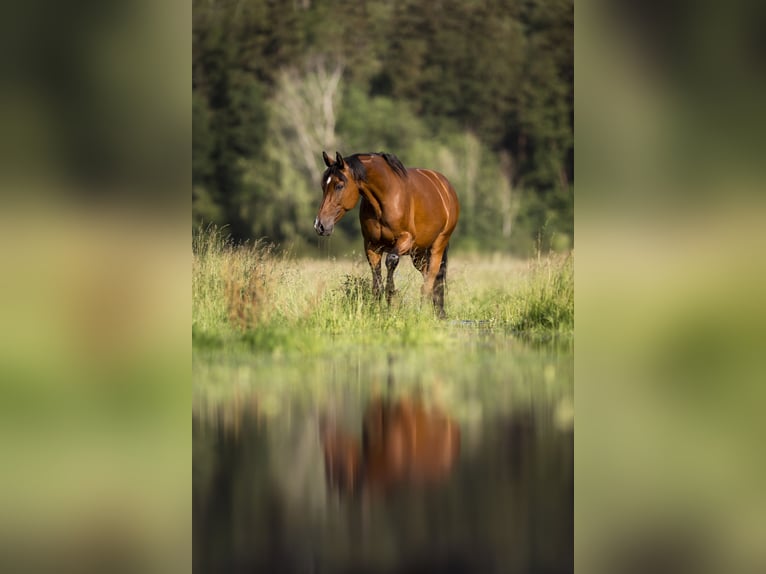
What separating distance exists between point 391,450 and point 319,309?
11.5 feet

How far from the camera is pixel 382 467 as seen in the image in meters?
3.38

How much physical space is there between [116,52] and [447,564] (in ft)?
4.82

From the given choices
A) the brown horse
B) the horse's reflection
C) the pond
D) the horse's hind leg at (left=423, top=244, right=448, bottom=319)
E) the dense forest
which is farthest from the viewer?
the dense forest

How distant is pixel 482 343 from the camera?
6.84 metres

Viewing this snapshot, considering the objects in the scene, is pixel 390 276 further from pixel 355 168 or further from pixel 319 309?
pixel 355 168

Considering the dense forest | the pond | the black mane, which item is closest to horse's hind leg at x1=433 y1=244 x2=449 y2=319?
the black mane

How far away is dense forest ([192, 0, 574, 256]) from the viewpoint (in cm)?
1955

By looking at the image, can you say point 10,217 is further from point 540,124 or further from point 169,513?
point 540,124

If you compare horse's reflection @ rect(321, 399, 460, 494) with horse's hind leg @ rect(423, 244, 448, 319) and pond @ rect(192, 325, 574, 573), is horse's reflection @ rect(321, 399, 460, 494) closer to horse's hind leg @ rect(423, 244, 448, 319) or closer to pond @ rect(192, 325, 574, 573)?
pond @ rect(192, 325, 574, 573)

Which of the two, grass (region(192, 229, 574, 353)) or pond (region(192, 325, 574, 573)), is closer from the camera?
pond (region(192, 325, 574, 573))

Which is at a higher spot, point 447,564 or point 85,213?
point 85,213

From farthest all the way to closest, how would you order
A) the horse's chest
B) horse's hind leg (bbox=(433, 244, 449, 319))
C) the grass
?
horse's hind leg (bbox=(433, 244, 449, 319))
the horse's chest
the grass

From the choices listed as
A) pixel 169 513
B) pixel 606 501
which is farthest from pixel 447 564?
pixel 169 513

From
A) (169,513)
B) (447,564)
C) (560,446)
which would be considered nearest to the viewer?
(447,564)
